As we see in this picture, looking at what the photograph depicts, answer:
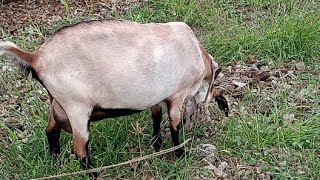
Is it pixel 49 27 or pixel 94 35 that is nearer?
pixel 94 35

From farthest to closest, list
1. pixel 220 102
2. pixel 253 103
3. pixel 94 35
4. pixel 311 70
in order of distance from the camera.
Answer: pixel 311 70 → pixel 253 103 → pixel 220 102 → pixel 94 35

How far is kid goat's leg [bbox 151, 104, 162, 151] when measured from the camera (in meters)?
4.49

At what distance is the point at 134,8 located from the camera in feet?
20.6

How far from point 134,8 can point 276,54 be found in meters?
1.36

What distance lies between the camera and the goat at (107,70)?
3.77m

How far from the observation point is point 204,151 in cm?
446

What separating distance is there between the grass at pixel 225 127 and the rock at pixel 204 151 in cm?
5

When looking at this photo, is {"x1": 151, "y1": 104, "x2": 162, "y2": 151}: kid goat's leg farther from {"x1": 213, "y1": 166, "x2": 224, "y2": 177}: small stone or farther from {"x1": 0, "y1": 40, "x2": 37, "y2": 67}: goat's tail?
{"x1": 0, "y1": 40, "x2": 37, "y2": 67}: goat's tail

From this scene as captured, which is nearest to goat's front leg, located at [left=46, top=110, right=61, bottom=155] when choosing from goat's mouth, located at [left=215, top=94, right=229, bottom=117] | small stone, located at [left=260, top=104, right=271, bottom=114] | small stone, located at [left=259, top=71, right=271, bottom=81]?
goat's mouth, located at [left=215, top=94, right=229, bottom=117]

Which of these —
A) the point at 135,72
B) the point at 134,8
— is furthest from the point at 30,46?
the point at 135,72

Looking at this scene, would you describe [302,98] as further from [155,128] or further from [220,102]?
[155,128]

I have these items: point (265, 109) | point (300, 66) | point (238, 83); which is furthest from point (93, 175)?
point (300, 66)

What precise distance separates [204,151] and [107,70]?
0.97 meters

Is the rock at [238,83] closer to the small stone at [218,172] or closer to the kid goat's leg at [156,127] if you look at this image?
the kid goat's leg at [156,127]
